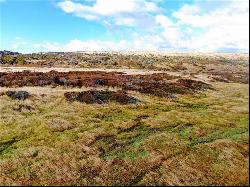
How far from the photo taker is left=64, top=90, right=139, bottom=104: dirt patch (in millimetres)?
33281

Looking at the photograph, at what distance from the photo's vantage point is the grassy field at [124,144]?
51.4 ft

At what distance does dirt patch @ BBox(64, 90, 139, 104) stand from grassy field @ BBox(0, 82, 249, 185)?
4.60 ft

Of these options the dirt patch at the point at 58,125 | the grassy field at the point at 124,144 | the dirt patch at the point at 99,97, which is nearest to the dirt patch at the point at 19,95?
the grassy field at the point at 124,144

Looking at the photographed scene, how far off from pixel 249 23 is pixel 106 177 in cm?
947

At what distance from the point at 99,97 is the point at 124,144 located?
14354 mm

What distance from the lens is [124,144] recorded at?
20.3 meters

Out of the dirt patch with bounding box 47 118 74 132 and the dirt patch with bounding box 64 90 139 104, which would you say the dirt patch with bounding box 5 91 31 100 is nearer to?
the dirt patch with bounding box 64 90 139 104

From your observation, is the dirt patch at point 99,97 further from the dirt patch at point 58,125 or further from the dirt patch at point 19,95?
the dirt patch at point 58,125

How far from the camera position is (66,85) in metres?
43.3

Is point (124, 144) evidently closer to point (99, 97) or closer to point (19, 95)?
point (99, 97)

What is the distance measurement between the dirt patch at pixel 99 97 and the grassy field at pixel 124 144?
1.40 m

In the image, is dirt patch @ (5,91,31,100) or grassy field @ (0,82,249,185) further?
dirt patch @ (5,91,31,100)

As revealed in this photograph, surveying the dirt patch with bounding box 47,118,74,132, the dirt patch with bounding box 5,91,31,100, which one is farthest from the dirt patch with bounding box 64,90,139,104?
the dirt patch with bounding box 47,118,74,132

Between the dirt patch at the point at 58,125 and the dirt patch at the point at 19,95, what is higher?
the dirt patch at the point at 19,95
